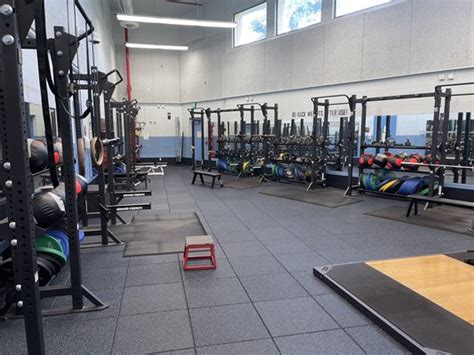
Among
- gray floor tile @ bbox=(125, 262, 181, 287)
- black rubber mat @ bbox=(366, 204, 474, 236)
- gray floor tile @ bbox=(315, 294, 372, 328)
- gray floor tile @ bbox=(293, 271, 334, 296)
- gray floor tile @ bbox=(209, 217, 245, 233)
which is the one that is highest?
black rubber mat @ bbox=(366, 204, 474, 236)

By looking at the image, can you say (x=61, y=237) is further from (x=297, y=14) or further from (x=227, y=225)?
(x=297, y=14)

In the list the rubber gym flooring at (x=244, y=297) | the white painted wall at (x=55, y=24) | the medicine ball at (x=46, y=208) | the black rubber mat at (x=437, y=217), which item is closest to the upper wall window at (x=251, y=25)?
the white painted wall at (x=55, y=24)

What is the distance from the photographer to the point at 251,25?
10.3m

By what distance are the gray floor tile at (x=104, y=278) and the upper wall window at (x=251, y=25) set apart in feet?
27.7

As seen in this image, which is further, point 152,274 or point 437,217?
point 437,217

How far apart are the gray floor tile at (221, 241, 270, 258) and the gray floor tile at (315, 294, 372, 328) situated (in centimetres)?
110

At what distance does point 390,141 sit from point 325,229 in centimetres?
296

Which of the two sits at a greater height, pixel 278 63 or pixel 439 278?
pixel 278 63

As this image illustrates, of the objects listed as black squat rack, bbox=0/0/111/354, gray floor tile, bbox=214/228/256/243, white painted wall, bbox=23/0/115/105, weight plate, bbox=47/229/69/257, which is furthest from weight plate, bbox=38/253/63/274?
gray floor tile, bbox=214/228/256/243

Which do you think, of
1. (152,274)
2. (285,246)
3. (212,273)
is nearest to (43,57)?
(152,274)

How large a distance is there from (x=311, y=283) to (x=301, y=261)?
0.50 metres

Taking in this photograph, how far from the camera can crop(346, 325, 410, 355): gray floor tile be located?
2.06 meters

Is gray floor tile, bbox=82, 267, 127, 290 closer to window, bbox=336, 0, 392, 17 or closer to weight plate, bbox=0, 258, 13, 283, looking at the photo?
weight plate, bbox=0, 258, 13, 283

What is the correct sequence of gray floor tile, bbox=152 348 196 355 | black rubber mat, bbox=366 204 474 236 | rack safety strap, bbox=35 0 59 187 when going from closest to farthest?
rack safety strap, bbox=35 0 59 187 → gray floor tile, bbox=152 348 196 355 → black rubber mat, bbox=366 204 474 236
